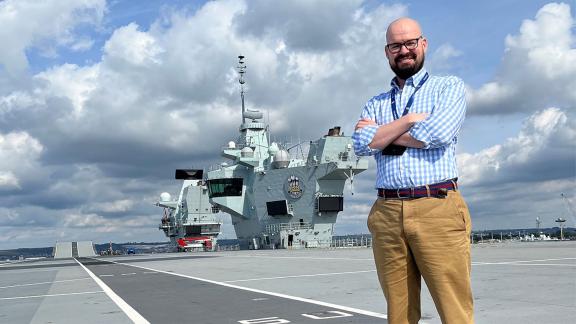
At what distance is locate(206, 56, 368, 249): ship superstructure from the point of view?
48.2 metres

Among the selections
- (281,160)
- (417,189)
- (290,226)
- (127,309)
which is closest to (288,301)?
(127,309)

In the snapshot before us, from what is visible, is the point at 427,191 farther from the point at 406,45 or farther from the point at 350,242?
the point at 350,242

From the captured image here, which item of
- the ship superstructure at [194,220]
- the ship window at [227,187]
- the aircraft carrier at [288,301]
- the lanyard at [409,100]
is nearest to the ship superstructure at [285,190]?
the ship window at [227,187]

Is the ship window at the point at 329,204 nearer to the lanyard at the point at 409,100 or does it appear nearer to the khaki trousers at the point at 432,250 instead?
the lanyard at the point at 409,100

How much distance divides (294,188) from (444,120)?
46191 millimetres

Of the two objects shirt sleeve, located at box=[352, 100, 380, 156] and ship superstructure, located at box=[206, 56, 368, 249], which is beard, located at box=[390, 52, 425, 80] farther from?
ship superstructure, located at box=[206, 56, 368, 249]

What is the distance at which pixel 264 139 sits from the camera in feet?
198

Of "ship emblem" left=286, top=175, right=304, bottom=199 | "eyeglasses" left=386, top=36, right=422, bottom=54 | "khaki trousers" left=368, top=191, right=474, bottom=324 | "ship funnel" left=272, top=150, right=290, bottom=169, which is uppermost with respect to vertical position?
"ship funnel" left=272, top=150, right=290, bottom=169

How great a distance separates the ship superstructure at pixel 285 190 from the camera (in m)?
48.2

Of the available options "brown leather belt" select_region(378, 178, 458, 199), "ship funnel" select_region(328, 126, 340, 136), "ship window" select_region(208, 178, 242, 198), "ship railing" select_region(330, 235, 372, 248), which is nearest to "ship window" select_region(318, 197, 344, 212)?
"ship railing" select_region(330, 235, 372, 248)

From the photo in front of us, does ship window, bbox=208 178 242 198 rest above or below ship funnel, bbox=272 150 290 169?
below

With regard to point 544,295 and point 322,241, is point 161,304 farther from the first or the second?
point 322,241

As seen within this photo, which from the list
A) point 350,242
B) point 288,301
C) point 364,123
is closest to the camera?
point 364,123

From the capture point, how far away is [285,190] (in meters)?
50.1
